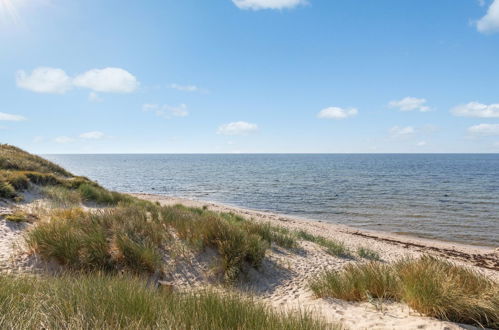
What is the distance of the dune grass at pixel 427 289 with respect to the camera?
4652 millimetres

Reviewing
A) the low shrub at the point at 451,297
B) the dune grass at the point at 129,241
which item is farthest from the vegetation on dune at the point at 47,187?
the low shrub at the point at 451,297

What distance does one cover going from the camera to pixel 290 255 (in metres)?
10.7

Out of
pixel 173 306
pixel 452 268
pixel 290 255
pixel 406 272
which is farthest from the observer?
pixel 290 255

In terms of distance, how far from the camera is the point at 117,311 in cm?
361

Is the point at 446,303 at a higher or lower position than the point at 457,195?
higher

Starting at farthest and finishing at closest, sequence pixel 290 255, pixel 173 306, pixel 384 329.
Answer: pixel 290 255 → pixel 384 329 → pixel 173 306

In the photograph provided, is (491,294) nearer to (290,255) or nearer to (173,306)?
(173,306)

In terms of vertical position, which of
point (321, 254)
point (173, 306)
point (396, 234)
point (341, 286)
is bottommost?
point (396, 234)

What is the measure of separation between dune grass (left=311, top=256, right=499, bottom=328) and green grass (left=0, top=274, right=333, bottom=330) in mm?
2535

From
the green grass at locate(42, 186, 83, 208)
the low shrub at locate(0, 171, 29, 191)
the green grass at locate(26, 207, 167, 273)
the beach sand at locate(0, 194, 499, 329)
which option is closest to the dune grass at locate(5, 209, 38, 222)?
the beach sand at locate(0, 194, 499, 329)

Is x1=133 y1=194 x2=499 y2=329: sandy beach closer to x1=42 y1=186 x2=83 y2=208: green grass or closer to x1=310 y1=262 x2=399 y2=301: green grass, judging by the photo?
x1=310 y1=262 x2=399 y2=301: green grass

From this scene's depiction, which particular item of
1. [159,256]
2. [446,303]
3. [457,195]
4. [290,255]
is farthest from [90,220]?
[457,195]

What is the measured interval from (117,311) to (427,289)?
5.21 m

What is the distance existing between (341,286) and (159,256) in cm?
489
